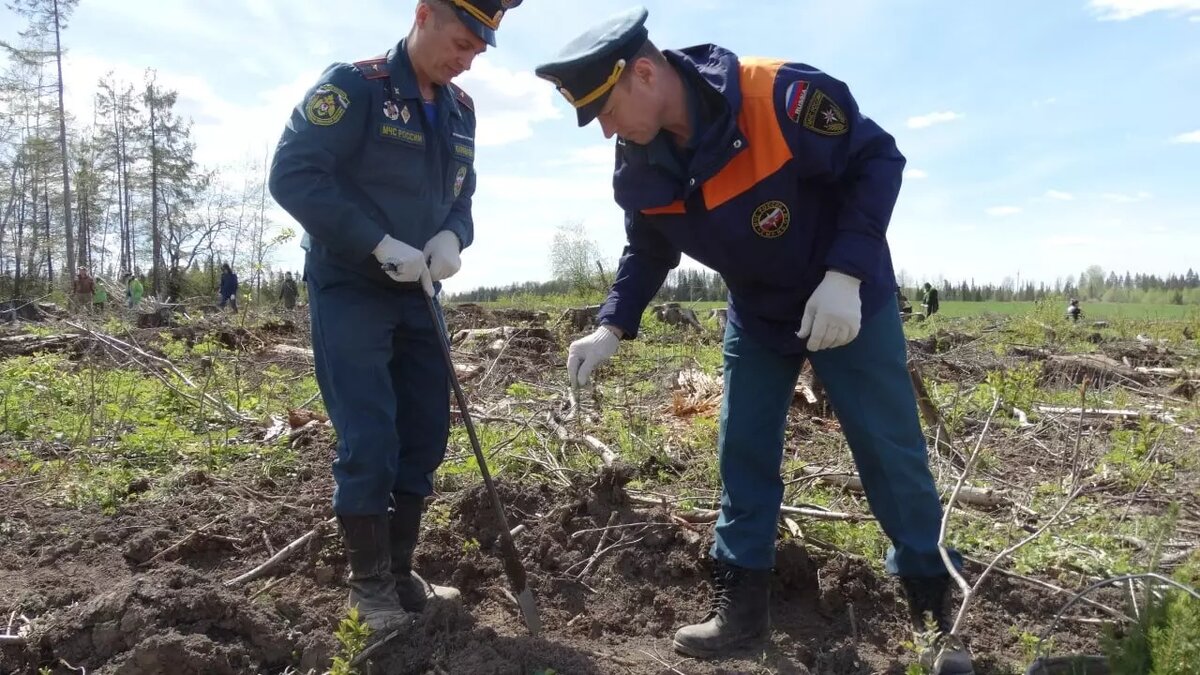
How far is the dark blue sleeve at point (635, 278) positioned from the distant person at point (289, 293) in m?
11.6

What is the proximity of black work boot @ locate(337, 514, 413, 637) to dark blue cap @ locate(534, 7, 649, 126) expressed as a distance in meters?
1.33

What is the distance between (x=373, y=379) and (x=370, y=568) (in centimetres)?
56

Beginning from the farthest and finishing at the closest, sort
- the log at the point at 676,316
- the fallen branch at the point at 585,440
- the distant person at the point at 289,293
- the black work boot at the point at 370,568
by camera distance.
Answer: the distant person at the point at 289,293
the log at the point at 676,316
the fallen branch at the point at 585,440
the black work boot at the point at 370,568

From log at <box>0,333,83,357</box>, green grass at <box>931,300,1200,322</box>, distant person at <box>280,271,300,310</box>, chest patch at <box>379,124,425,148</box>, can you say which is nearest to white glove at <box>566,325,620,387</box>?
chest patch at <box>379,124,425,148</box>

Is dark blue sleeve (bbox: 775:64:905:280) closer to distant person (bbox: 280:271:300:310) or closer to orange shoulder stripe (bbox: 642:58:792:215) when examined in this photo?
orange shoulder stripe (bbox: 642:58:792:215)

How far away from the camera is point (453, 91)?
279 cm

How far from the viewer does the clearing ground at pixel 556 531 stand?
7.77ft

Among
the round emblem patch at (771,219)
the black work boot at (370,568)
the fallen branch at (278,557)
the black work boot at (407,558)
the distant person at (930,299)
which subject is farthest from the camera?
the distant person at (930,299)

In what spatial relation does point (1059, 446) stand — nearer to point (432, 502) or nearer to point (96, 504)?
point (432, 502)

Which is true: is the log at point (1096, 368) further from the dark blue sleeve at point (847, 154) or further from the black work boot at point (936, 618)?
the dark blue sleeve at point (847, 154)

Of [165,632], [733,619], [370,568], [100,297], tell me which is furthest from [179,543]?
[100,297]

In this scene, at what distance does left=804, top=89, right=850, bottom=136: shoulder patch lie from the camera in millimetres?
2131

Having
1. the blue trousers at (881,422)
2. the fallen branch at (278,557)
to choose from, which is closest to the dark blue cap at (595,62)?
the blue trousers at (881,422)

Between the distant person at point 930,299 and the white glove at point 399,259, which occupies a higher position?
the distant person at point 930,299
